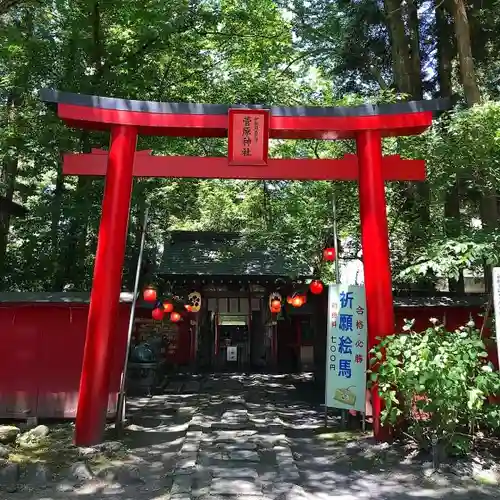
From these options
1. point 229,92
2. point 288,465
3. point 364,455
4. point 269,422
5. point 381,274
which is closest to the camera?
point 288,465

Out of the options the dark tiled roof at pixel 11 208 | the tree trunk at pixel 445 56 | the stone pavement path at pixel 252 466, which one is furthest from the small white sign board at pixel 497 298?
the dark tiled roof at pixel 11 208

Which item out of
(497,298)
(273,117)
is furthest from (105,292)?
(497,298)

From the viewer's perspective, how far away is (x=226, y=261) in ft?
58.1

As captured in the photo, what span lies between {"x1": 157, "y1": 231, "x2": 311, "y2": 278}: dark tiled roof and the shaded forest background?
602 millimetres

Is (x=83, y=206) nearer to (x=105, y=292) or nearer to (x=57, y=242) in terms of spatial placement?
(x=57, y=242)

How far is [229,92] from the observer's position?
15422 mm

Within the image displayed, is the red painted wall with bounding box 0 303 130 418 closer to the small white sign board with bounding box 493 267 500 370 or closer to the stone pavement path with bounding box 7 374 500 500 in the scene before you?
the stone pavement path with bounding box 7 374 500 500

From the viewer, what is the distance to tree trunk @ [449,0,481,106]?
35.6ft

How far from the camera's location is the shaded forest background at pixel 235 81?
12.9m

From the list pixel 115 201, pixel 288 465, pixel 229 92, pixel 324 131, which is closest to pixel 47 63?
pixel 229 92

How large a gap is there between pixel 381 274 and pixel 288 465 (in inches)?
125

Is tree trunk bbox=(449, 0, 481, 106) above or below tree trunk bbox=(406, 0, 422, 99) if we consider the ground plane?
below

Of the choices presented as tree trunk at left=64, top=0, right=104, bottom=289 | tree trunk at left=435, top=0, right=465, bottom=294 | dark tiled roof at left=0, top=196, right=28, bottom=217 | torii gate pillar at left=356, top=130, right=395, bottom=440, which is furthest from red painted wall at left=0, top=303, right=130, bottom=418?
tree trunk at left=435, top=0, right=465, bottom=294

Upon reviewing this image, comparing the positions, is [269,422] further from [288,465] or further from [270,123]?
[270,123]
